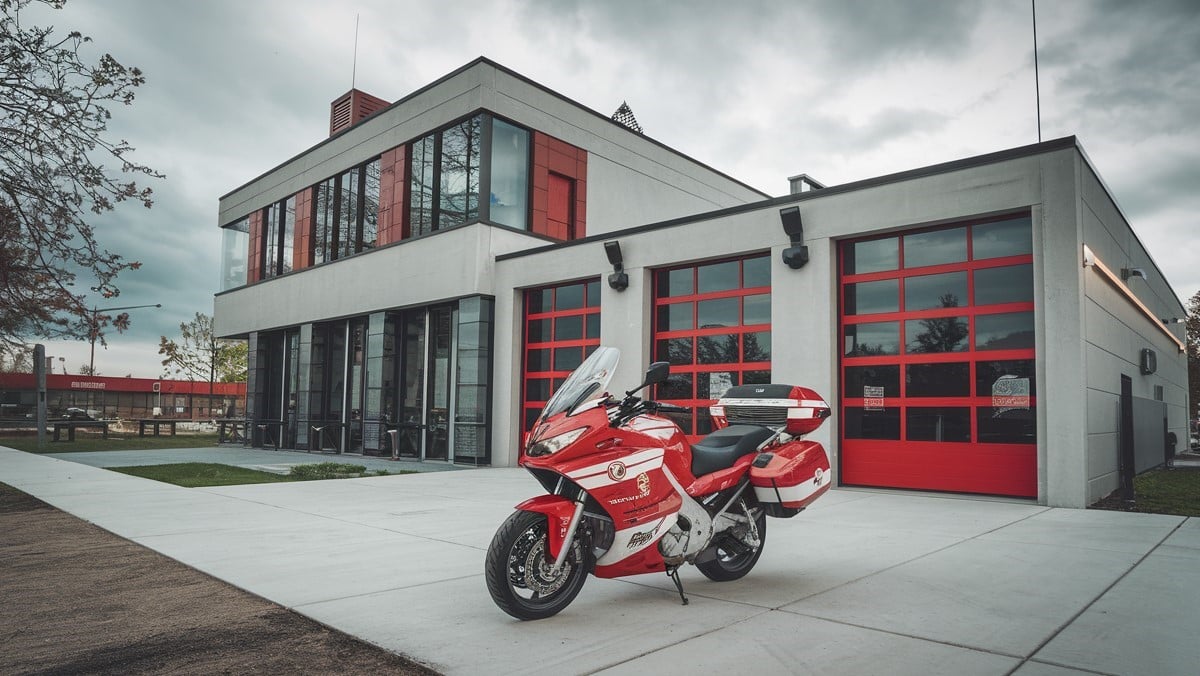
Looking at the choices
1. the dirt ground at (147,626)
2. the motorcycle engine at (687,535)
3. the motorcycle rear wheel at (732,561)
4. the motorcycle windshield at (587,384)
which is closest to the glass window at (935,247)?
the motorcycle rear wheel at (732,561)

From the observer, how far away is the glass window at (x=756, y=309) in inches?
416

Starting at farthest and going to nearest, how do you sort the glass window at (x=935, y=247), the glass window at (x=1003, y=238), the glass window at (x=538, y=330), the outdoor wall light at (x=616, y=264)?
the glass window at (x=538, y=330) → the outdoor wall light at (x=616, y=264) → the glass window at (x=935, y=247) → the glass window at (x=1003, y=238)

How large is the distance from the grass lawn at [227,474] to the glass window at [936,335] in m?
7.64

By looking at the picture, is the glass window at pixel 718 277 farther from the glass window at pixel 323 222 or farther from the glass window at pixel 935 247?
the glass window at pixel 323 222

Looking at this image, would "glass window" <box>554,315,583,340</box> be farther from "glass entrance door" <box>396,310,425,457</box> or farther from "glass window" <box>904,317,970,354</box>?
"glass window" <box>904,317,970,354</box>

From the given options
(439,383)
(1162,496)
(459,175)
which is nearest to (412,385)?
(439,383)

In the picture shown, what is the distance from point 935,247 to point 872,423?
2266 millimetres

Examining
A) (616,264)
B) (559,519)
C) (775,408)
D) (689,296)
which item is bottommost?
(559,519)

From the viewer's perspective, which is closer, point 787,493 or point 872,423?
point 787,493

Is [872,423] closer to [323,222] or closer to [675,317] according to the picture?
[675,317]

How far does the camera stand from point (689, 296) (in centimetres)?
1155

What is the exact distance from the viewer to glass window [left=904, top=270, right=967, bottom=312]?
8.87 m

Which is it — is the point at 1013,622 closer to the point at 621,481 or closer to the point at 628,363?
the point at 621,481

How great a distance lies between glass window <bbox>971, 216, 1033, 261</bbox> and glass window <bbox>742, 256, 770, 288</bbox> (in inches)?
107
